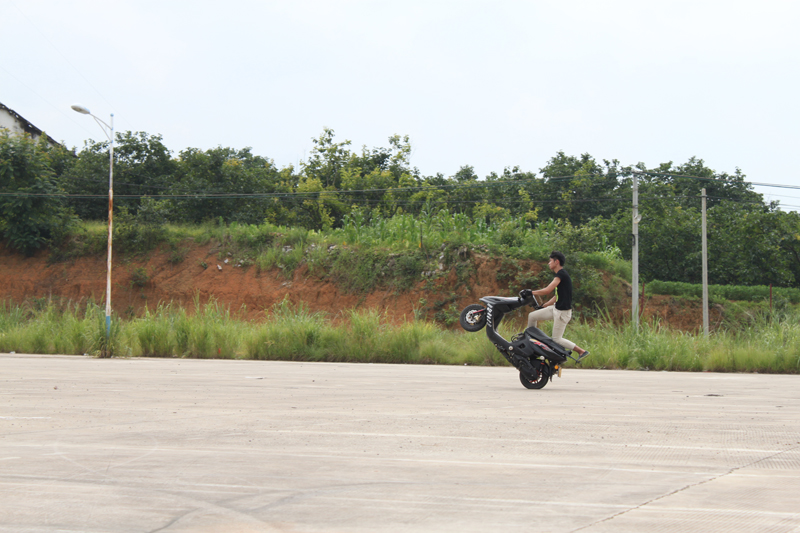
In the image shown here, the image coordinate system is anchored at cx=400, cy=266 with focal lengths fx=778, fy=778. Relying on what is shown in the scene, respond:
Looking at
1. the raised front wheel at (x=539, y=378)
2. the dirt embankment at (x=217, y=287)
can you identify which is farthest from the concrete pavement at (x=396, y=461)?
the dirt embankment at (x=217, y=287)

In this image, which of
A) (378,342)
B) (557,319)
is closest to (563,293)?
(557,319)

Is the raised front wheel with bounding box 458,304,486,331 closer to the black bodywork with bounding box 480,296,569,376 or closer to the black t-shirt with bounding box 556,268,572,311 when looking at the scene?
the black bodywork with bounding box 480,296,569,376

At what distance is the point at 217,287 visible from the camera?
146ft

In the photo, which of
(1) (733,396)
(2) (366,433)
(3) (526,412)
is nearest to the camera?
(2) (366,433)

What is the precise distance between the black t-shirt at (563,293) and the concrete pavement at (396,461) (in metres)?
1.31

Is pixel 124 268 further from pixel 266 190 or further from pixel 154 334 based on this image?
pixel 154 334

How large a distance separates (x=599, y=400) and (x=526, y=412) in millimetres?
1869

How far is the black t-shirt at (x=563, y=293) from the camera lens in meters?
11.6

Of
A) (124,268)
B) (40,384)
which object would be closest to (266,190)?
(124,268)

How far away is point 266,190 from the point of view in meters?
51.5

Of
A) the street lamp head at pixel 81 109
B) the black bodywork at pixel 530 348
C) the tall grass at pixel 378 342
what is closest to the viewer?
the black bodywork at pixel 530 348

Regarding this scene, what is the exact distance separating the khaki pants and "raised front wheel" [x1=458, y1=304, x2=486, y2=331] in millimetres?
753

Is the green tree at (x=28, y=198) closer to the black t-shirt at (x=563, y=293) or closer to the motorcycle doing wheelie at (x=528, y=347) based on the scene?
the motorcycle doing wheelie at (x=528, y=347)

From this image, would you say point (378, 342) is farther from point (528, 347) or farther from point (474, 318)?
point (528, 347)
